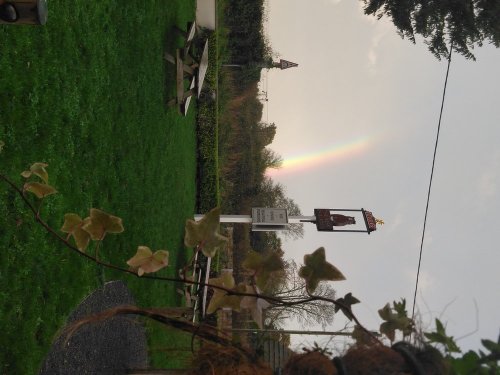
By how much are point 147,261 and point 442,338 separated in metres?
1.11

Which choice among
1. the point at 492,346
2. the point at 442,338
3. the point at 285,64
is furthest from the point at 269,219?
the point at 285,64

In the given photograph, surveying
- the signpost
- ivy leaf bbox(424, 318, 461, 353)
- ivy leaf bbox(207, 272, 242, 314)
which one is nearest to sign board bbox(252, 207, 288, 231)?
the signpost

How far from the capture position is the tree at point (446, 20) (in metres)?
10.8

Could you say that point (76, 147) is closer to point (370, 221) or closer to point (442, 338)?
point (442, 338)

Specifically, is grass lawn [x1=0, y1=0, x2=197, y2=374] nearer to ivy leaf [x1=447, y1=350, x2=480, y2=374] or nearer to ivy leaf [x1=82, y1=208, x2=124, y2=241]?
ivy leaf [x1=82, y1=208, x2=124, y2=241]

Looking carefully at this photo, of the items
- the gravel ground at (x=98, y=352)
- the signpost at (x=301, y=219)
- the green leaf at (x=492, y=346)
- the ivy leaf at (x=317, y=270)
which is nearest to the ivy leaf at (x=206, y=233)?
the ivy leaf at (x=317, y=270)

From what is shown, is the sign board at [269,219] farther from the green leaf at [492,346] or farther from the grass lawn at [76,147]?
the green leaf at [492,346]

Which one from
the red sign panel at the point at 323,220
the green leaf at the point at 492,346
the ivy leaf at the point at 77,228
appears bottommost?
the red sign panel at the point at 323,220

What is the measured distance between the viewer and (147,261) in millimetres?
1756

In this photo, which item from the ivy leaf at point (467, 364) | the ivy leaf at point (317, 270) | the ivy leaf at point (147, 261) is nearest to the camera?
the ivy leaf at point (467, 364)

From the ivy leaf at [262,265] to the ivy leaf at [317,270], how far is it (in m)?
0.10

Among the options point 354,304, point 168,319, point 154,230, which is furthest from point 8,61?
point 154,230

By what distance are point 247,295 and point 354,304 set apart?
398 mm

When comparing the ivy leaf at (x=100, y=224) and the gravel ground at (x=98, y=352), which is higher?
the ivy leaf at (x=100, y=224)
